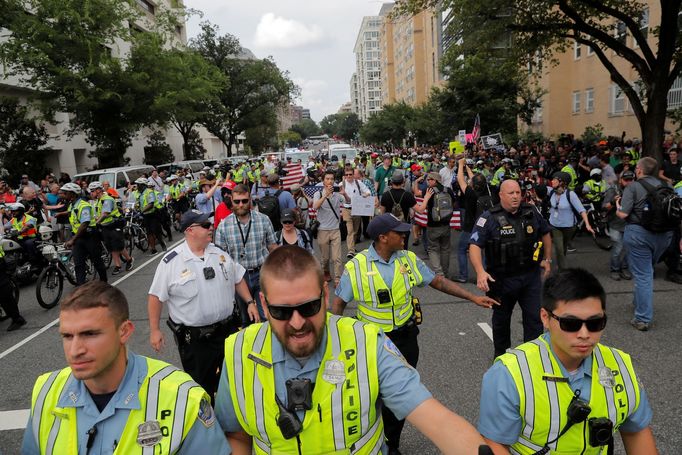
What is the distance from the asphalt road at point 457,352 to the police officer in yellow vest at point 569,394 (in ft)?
6.06

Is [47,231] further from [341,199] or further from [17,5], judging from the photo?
[17,5]

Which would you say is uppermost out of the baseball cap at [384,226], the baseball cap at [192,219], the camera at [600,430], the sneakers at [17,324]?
the baseball cap at [192,219]

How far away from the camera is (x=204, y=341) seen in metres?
3.61

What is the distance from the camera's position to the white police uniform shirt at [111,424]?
66.6 inches

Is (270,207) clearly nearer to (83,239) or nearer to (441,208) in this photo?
(441,208)

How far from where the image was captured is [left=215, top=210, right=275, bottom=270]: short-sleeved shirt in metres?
4.93

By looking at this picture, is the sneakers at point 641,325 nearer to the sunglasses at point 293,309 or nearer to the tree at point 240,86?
the sunglasses at point 293,309

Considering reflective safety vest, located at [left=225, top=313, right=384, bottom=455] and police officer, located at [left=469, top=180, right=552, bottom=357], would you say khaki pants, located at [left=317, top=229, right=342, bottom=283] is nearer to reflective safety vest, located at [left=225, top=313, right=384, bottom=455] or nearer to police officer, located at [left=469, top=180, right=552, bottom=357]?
police officer, located at [left=469, top=180, right=552, bottom=357]

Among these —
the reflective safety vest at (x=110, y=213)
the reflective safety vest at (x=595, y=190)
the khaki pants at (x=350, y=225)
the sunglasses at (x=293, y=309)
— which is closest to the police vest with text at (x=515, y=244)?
the sunglasses at (x=293, y=309)

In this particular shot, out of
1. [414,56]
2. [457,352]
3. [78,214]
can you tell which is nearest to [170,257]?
[457,352]

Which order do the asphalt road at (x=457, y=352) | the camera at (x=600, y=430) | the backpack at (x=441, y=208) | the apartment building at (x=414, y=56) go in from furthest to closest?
the apartment building at (x=414, y=56), the backpack at (x=441, y=208), the asphalt road at (x=457, y=352), the camera at (x=600, y=430)

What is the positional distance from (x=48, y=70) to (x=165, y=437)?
22.3 meters

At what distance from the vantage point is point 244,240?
4949 mm

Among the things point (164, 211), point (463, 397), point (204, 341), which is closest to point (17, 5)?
point (164, 211)
